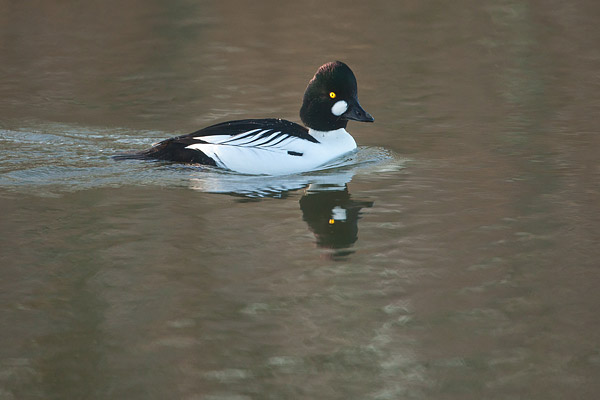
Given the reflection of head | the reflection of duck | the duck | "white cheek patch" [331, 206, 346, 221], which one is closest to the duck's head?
the duck

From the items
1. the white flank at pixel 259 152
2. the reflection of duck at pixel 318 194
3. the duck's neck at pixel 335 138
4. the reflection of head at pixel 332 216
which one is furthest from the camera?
the duck's neck at pixel 335 138

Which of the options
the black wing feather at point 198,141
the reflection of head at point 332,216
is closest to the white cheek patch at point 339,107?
the black wing feather at point 198,141

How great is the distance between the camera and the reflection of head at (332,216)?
6.96m

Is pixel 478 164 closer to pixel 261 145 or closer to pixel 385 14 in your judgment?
pixel 261 145

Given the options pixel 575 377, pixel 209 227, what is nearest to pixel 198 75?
pixel 209 227

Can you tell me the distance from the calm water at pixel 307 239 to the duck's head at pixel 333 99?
48 cm

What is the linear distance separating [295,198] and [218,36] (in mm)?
9704

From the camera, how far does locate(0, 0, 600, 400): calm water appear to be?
15.8 ft

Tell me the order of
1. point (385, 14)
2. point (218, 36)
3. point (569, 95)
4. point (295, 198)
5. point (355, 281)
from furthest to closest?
point (385, 14)
point (218, 36)
point (569, 95)
point (295, 198)
point (355, 281)

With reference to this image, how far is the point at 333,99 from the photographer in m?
9.54

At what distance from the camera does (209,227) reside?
7.20 metres

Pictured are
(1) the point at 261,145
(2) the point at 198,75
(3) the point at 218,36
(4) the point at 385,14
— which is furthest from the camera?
(4) the point at 385,14

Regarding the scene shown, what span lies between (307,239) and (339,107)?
2880mm

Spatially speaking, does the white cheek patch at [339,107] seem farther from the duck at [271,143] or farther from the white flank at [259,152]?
the white flank at [259,152]
